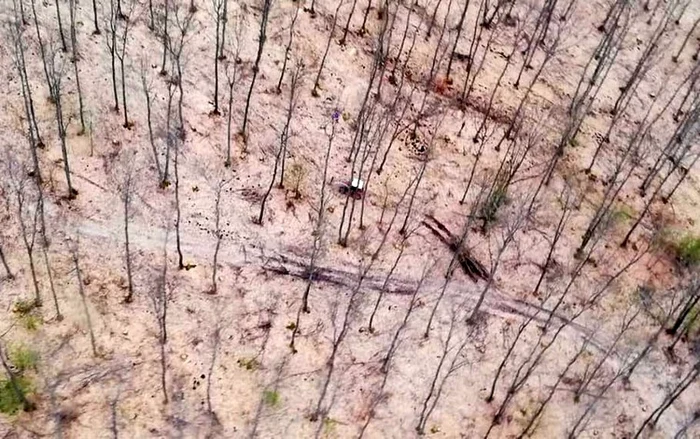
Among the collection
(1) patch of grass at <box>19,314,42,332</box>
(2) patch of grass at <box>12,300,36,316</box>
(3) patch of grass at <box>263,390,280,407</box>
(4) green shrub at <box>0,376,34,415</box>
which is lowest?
(4) green shrub at <box>0,376,34,415</box>

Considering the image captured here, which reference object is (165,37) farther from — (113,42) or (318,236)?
(318,236)

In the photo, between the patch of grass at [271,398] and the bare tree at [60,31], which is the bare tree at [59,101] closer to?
the bare tree at [60,31]

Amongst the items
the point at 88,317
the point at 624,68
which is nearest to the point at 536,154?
the point at 624,68

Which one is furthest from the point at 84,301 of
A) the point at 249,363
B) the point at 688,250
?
the point at 688,250

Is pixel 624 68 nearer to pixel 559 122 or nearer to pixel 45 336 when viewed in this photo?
pixel 559 122

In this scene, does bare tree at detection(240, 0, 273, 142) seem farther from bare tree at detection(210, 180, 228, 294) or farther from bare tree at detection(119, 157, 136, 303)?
bare tree at detection(119, 157, 136, 303)

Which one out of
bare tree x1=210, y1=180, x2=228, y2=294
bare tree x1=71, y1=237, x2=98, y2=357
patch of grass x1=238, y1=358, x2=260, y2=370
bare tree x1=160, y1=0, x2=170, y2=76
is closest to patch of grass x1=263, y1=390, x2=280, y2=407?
patch of grass x1=238, y1=358, x2=260, y2=370

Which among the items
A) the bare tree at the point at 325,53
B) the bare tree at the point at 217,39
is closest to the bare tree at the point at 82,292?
the bare tree at the point at 217,39
